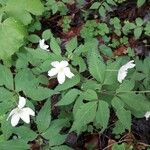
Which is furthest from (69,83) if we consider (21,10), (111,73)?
(21,10)

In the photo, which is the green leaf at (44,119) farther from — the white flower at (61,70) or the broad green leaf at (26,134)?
the white flower at (61,70)

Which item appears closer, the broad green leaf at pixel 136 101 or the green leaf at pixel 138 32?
the broad green leaf at pixel 136 101

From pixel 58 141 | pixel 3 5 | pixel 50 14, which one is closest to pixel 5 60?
pixel 3 5

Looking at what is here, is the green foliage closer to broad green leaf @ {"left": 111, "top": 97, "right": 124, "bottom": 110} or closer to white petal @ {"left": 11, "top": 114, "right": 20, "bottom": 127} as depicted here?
broad green leaf @ {"left": 111, "top": 97, "right": 124, "bottom": 110}

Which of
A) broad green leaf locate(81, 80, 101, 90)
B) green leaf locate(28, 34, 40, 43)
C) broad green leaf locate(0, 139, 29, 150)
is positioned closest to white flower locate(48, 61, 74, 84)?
broad green leaf locate(81, 80, 101, 90)

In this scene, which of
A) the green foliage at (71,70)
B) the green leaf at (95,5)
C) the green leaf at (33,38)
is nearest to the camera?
the green foliage at (71,70)

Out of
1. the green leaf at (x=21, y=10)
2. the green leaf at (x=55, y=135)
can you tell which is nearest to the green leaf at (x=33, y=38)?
the green leaf at (x=21, y=10)
